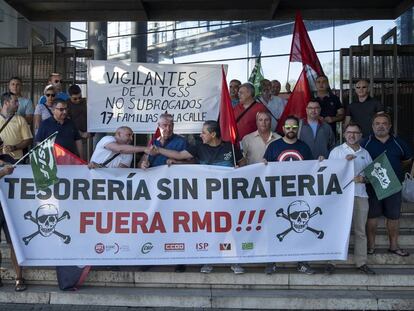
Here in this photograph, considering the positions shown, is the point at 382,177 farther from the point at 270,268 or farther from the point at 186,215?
the point at 186,215

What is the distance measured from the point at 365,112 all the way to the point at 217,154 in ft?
8.16

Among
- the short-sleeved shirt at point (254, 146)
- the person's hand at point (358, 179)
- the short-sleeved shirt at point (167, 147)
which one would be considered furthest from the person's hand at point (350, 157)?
the short-sleeved shirt at point (167, 147)

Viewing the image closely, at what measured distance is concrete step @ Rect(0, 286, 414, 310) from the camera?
5734 millimetres

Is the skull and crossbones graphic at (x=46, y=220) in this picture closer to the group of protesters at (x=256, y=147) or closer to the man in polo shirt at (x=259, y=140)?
the group of protesters at (x=256, y=147)

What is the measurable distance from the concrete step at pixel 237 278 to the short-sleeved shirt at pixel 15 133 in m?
1.54

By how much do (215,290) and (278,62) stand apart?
1178 centimetres

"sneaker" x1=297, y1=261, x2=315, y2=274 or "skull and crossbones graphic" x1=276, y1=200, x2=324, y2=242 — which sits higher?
"skull and crossbones graphic" x1=276, y1=200, x2=324, y2=242

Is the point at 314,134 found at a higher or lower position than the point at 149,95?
lower

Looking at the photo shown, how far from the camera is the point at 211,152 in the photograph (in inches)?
247

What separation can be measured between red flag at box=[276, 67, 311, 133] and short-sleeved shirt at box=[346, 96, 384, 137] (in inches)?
27.6

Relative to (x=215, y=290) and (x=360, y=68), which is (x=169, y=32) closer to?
(x=360, y=68)

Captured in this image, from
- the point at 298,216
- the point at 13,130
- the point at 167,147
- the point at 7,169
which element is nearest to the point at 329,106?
the point at 298,216

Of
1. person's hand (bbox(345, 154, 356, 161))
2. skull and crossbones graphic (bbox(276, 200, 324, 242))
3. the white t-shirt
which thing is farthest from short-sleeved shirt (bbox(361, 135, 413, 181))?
the white t-shirt

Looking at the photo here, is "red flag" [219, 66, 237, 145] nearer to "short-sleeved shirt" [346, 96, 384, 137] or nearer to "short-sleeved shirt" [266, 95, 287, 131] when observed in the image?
"short-sleeved shirt" [266, 95, 287, 131]
